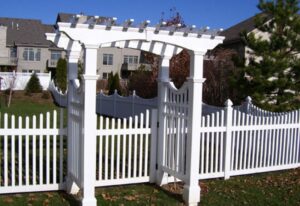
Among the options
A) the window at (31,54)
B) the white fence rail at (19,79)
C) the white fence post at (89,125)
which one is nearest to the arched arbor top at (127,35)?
the white fence post at (89,125)

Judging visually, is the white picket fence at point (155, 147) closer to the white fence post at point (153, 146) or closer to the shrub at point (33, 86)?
the white fence post at point (153, 146)

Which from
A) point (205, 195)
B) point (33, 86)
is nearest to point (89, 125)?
point (205, 195)

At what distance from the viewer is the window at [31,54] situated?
48250 mm

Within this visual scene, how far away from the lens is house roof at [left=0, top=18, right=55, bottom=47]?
1902 inches

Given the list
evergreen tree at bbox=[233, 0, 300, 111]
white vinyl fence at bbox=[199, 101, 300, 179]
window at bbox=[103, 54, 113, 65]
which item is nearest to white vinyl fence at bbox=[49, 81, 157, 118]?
evergreen tree at bbox=[233, 0, 300, 111]

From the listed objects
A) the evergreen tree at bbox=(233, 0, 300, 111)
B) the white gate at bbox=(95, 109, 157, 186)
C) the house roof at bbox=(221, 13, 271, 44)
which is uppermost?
the house roof at bbox=(221, 13, 271, 44)

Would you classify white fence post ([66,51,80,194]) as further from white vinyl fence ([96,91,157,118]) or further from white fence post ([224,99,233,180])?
white vinyl fence ([96,91,157,118])

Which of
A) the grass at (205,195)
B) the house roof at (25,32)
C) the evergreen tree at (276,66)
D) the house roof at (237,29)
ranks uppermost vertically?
the house roof at (25,32)

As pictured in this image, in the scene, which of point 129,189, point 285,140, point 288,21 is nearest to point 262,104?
point 288,21

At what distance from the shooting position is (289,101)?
13578 mm

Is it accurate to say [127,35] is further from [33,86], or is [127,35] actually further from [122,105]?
[33,86]

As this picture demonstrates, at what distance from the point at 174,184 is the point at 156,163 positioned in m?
0.49

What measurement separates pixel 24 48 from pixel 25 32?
2835 millimetres

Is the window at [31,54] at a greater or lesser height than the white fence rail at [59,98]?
greater
